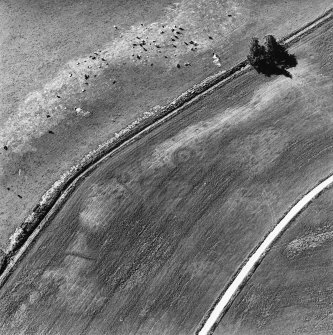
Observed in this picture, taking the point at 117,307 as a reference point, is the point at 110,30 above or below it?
above

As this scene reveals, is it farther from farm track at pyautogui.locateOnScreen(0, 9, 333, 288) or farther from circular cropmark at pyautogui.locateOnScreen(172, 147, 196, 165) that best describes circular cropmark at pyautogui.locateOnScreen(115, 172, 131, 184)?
circular cropmark at pyautogui.locateOnScreen(172, 147, 196, 165)

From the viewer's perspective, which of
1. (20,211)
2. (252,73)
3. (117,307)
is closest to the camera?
Answer: (117,307)

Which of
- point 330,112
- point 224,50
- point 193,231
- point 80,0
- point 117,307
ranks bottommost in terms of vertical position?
point 117,307

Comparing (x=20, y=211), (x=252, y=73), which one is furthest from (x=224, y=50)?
(x=20, y=211)

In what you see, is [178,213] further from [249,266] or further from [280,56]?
[280,56]

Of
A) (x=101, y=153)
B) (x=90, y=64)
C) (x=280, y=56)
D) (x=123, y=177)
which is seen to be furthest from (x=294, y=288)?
(x=90, y=64)

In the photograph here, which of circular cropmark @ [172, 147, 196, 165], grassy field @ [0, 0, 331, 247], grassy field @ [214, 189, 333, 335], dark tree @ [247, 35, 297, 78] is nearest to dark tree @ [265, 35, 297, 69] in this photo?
dark tree @ [247, 35, 297, 78]

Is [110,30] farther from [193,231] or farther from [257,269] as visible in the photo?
[257,269]
